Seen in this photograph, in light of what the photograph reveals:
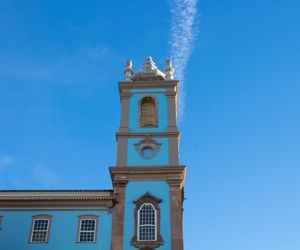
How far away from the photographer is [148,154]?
2853 cm

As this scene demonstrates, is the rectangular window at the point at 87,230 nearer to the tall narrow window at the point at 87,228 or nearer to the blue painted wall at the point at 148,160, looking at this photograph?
the tall narrow window at the point at 87,228

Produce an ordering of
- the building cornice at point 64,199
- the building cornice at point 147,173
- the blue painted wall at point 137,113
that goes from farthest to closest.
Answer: the blue painted wall at point 137,113
the building cornice at point 147,173
the building cornice at point 64,199

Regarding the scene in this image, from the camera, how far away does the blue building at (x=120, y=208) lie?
2553 cm

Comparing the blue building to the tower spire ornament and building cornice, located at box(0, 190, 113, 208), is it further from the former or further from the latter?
the tower spire ornament

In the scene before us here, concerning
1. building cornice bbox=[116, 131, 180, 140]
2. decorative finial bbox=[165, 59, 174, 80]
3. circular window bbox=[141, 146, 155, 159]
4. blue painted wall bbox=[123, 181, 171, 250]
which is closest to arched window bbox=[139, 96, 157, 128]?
A: building cornice bbox=[116, 131, 180, 140]

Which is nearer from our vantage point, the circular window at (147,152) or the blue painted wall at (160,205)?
the blue painted wall at (160,205)

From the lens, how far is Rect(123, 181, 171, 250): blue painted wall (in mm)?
25266

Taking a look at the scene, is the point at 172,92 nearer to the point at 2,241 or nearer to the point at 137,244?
the point at 137,244

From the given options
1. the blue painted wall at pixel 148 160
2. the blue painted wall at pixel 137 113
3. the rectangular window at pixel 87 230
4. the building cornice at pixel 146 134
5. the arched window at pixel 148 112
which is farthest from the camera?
the arched window at pixel 148 112

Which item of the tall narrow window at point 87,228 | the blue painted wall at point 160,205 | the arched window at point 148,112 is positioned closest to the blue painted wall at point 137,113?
→ the arched window at point 148,112

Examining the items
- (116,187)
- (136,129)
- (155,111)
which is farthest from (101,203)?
(155,111)

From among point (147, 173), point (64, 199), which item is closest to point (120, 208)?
point (147, 173)

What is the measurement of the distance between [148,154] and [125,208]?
3.84 metres

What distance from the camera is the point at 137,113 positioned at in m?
30.5
